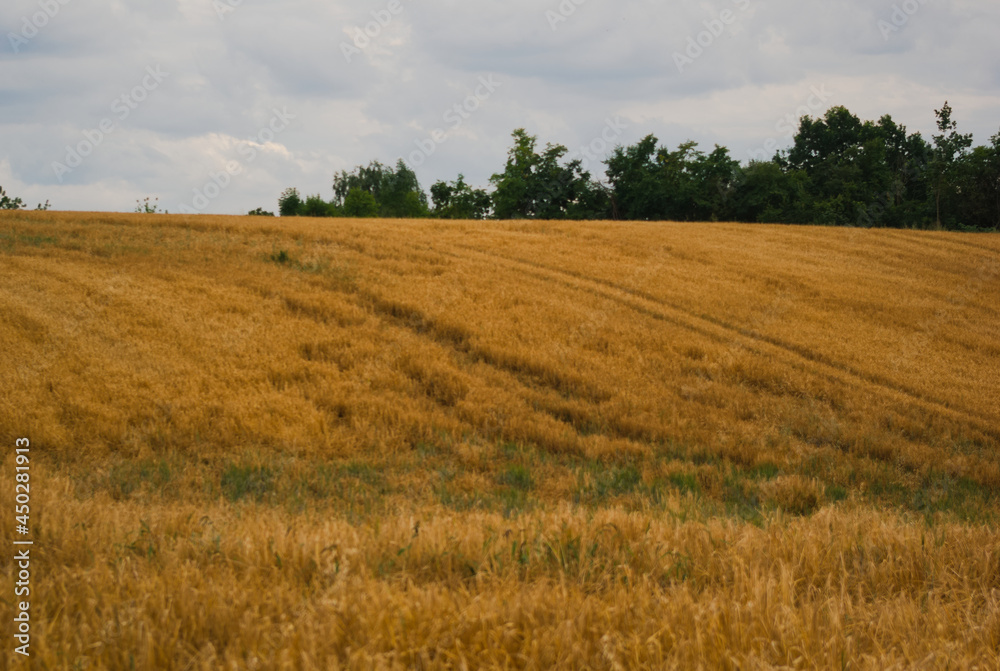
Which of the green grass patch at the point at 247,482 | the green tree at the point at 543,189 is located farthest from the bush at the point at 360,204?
the green grass patch at the point at 247,482

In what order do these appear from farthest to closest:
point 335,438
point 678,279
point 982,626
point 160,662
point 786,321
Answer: point 678,279, point 786,321, point 335,438, point 982,626, point 160,662

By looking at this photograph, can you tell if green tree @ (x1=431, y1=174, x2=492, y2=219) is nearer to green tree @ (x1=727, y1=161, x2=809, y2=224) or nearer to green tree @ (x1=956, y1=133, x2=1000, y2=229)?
green tree @ (x1=727, y1=161, x2=809, y2=224)

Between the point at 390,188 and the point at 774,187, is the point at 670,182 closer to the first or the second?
the point at 774,187

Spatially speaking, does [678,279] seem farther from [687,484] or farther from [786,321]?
Result: [687,484]

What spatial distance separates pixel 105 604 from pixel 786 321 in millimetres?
19770

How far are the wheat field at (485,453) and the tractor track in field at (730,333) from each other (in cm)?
17

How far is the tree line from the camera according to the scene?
63000 millimetres

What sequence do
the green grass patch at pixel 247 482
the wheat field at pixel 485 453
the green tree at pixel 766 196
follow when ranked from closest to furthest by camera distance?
the wheat field at pixel 485 453 < the green grass patch at pixel 247 482 < the green tree at pixel 766 196

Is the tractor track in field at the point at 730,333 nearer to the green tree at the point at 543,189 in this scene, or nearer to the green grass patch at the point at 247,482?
the green grass patch at the point at 247,482

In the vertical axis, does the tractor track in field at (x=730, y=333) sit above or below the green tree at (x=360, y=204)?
below

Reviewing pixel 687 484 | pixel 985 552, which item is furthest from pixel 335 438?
pixel 985 552

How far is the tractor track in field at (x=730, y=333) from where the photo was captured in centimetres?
1353

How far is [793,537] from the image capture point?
3797mm

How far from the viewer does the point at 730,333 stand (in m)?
17.7
